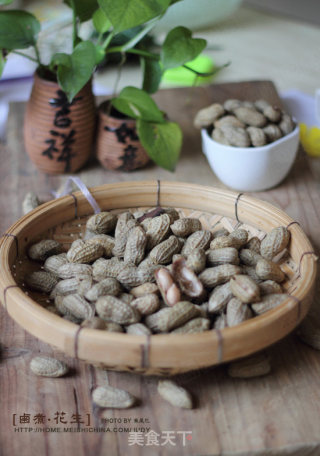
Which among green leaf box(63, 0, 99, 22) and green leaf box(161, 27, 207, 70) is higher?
green leaf box(63, 0, 99, 22)

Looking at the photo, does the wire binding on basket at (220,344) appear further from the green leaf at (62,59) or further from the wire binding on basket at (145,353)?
the green leaf at (62,59)

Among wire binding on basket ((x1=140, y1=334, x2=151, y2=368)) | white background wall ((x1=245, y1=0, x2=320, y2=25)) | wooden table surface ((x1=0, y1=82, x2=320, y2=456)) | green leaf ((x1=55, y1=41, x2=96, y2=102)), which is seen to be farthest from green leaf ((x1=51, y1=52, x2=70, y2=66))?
white background wall ((x1=245, y1=0, x2=320, y2=25))

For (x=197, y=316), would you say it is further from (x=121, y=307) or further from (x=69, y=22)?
(x=69, y=22)

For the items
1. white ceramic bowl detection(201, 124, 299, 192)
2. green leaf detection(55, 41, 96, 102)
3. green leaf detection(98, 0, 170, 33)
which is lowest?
white ceramic bowl detection(201, 124, 299, 192)

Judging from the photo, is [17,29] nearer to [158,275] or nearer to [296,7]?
[158,275]

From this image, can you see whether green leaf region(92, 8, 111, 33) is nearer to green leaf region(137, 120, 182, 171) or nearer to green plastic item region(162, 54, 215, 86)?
green leaf region(137, 120, 182, 171)

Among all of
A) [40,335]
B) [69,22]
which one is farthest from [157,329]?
[69,22]
